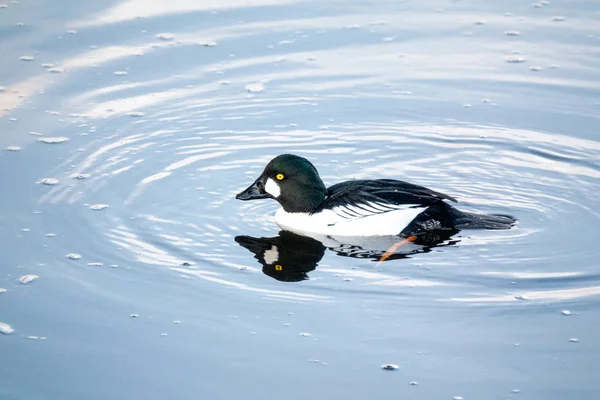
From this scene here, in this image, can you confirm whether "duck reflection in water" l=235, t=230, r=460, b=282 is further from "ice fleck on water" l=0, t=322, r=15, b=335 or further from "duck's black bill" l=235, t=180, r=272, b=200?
"ice fleck on water" l=0, t=322, r=15, b=335

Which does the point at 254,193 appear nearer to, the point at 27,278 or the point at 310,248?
the point at 310,248

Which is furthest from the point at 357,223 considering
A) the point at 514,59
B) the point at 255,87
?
the point at 514,59

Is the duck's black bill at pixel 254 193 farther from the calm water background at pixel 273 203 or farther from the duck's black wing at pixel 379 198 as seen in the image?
the duck's black wing at pixel 379 198

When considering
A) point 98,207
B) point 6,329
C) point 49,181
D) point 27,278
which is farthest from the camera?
point 49,181

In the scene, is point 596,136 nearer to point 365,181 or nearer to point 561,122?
point 561,122

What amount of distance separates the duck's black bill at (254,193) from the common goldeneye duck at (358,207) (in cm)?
5

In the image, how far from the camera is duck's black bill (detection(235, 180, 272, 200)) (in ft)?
34.1

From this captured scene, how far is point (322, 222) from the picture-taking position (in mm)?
10172

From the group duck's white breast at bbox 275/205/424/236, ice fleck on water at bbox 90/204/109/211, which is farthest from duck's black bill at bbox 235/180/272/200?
ice fleck on water at bbox 90/204/109/211

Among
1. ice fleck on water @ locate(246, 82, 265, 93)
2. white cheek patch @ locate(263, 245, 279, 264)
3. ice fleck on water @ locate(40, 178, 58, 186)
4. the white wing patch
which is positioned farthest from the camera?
ice fleck on water @ locate(246, 82, 265, 93)

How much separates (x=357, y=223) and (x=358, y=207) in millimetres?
163

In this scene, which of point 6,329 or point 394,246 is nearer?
point 6,329

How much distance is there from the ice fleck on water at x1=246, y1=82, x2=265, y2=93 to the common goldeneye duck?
2.74 m

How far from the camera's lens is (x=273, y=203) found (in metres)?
11.0
